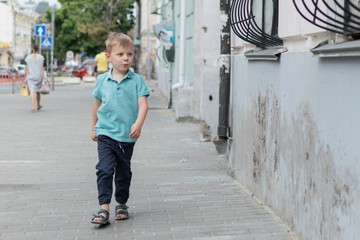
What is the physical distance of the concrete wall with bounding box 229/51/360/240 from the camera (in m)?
3.92

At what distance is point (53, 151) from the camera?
430 inches

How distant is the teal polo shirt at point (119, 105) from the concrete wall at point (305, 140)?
119 cm

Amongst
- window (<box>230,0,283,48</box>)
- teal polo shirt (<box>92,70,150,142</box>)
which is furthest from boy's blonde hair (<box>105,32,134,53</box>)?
window (<box>230,0,283,48</box>)

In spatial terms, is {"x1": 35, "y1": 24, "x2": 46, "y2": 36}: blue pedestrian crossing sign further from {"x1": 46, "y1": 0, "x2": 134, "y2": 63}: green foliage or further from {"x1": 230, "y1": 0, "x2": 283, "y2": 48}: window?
{"x1": 46, "y1": 0, "x2": 134, "y2": 63}: green foliage

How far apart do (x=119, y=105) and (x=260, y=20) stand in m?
1.94

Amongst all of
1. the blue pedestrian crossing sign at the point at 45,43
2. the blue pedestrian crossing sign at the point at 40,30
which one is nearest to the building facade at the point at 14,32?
the blue pedestrian crossing sign at the point at 45,43

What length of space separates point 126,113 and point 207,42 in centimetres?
669

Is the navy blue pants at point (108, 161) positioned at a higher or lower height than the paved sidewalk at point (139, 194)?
higher

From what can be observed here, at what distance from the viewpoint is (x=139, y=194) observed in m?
7.03

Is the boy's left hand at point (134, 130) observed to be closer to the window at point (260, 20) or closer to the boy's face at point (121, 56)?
the boy's face at point (121, 56)

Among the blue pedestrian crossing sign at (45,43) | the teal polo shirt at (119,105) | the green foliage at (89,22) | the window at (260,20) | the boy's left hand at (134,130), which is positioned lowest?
the boy's left hand at (134,130)

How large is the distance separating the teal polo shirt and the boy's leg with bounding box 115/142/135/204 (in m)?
0.07

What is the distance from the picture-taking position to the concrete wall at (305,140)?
3916mm

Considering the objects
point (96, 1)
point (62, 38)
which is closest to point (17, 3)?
point (62, 38)
